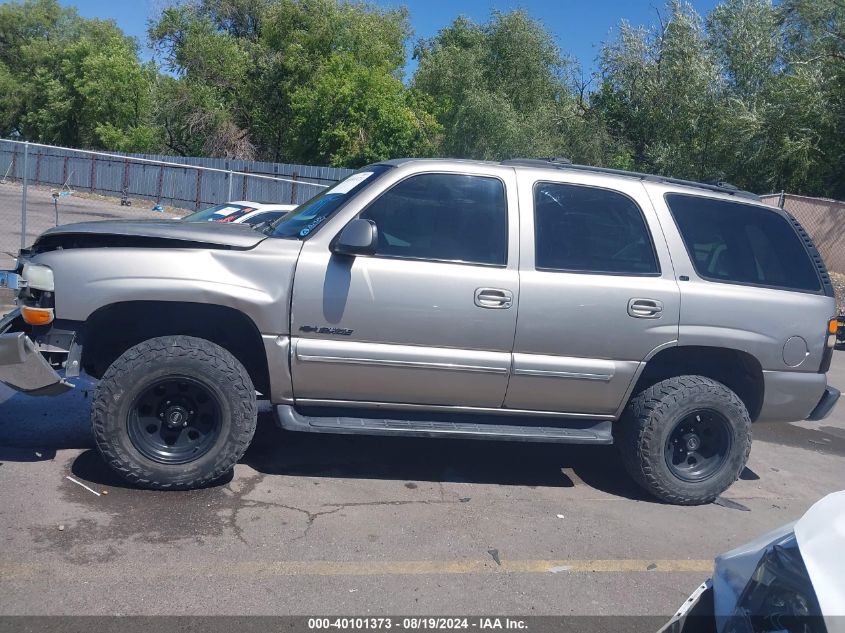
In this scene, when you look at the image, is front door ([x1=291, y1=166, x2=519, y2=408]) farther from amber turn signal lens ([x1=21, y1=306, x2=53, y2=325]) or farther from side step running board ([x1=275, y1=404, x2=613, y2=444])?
amber turn signal lens ([x1=21, y1=306, x2=53, y2=325])

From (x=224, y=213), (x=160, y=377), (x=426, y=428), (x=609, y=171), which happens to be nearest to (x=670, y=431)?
(x=426, y=428)

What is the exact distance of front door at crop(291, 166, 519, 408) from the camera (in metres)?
5.01

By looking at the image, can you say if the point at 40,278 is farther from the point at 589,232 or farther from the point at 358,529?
the point at 589,232

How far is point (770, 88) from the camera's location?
25391 millimetres

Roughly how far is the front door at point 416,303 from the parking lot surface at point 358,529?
72 cm

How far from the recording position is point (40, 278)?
4.82 meters

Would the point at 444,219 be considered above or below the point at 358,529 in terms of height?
above

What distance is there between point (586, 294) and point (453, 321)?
88cm

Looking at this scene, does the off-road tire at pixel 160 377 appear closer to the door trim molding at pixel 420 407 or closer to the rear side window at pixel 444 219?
the door trim molding at pixel 420 407

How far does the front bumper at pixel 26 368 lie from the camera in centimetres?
464

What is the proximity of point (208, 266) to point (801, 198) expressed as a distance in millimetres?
18009

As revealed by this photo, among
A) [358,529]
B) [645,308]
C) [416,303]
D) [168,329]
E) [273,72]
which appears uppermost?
[273,72]

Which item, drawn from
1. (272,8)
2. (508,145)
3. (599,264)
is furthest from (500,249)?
(272,8)

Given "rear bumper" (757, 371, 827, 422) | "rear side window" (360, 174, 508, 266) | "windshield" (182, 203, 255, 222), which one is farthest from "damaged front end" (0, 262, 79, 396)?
"windshield" (182, 203, 255, 222)
